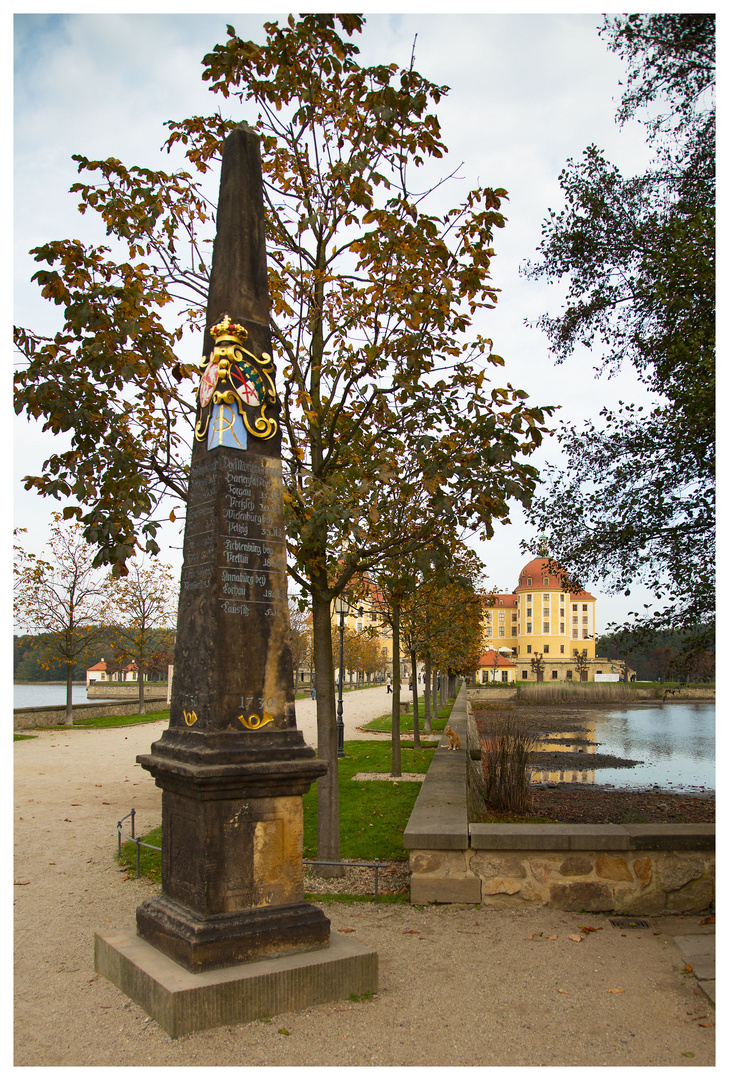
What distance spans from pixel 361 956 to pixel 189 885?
1.13 metres

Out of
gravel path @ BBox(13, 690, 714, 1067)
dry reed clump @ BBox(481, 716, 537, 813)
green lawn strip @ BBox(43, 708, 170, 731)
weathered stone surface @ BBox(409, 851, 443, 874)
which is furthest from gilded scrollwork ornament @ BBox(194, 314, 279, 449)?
green lawn strip @ BBox(43, 708, 170, 731)

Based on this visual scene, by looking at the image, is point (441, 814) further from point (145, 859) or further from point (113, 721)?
point (113, 721)

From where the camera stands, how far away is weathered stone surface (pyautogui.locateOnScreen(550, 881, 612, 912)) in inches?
244

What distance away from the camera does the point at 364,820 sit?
10211mm

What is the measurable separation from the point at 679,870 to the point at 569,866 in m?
0.88

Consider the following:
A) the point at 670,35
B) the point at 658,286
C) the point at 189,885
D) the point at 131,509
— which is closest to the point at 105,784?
the point at 131,509

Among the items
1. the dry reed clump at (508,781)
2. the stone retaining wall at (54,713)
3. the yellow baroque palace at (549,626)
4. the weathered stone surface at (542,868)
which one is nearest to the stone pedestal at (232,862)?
the weathered stone surface at (542,868)

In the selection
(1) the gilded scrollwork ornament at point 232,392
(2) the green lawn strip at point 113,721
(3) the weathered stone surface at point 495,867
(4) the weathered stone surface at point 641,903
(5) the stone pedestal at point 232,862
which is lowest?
(2) the green lawn strip at point 113,721

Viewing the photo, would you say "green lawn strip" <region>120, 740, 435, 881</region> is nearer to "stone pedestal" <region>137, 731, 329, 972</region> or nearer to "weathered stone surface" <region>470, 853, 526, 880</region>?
"weathered stone surface" <region>470, 853, 526, 880</region>

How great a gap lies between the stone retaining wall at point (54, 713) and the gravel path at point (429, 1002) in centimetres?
1884

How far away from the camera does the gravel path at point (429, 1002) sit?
3.84 metres

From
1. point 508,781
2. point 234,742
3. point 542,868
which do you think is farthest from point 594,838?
point 234,742

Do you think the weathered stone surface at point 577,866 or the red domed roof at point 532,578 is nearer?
the weathered stone surface at point 577,866

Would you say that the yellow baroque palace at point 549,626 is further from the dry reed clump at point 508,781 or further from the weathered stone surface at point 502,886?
the weathered stone surface at point 502,886
